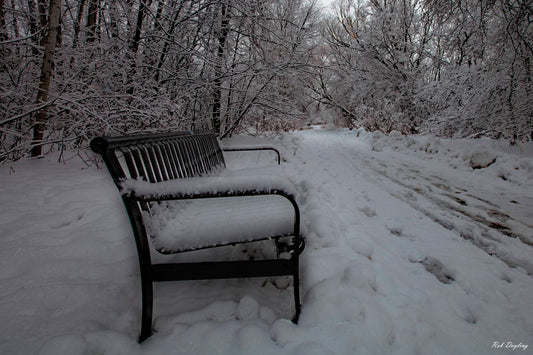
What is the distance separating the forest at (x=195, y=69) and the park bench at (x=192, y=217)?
1753 mm

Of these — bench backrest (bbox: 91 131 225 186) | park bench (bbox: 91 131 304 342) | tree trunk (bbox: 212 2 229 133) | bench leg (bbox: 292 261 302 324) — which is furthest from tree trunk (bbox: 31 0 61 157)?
bench leg (bbox: 292 261 302 324)

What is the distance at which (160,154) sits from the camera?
5.18ft

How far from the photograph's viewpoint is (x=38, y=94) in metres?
3.46

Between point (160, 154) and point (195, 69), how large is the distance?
3618 mm

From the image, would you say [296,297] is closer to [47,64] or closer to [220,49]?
[47,64]

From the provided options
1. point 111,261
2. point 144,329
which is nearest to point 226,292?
point 144,329

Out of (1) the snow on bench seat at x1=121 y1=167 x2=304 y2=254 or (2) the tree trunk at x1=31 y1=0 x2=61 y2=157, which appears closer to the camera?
(1) the snow on bench seat at x1=121 y1=167 x2=304 y2=254

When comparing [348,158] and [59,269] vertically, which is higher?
[348,158]

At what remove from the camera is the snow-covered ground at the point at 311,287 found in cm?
120

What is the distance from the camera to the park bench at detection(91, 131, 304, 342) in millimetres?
1091

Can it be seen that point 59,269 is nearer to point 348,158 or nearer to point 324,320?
point 324,320

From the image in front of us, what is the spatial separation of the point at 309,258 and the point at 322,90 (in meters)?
19.2

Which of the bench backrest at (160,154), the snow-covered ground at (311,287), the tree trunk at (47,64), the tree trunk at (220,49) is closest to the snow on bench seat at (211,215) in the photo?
the bench backrest at (160,154)

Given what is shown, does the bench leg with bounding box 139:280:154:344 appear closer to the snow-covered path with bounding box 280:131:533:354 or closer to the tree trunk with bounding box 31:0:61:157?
the snow-covered path with bounding box 280:131:533:354
